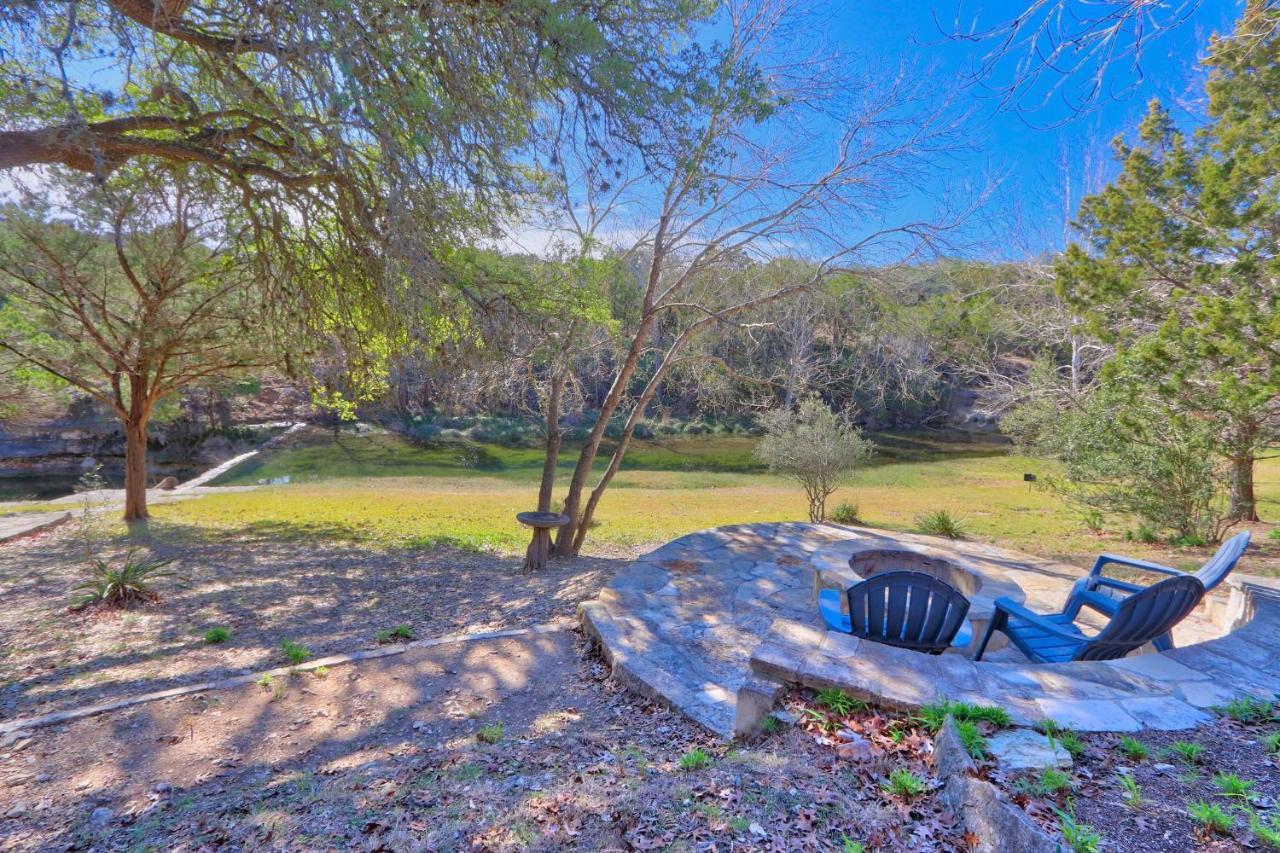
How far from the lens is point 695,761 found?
2.48 metres

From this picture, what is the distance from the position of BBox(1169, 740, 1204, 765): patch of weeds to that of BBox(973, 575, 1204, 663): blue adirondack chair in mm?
1154

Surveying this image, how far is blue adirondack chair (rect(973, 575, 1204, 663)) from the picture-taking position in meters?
3.29

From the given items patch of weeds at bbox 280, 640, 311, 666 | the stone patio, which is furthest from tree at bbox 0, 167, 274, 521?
the stone patio

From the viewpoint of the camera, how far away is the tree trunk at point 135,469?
396 inches

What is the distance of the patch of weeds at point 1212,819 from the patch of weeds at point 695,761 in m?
1.55

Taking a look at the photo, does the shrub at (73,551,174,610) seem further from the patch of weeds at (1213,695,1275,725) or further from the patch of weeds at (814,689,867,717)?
the patch of weeds at (1213,695,1275,725)

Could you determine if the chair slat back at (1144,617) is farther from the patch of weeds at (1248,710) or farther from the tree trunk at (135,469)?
the tree trunk at (135,469)

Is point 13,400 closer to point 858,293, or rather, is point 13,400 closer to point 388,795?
point 388,795

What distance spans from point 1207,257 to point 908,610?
7.71 meters

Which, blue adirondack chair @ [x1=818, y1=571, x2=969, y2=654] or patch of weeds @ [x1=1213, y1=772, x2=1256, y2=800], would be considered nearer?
patch of weeds @ [x1=1213, y1=772, x2=1256, y2=800]

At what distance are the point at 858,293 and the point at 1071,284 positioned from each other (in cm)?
361

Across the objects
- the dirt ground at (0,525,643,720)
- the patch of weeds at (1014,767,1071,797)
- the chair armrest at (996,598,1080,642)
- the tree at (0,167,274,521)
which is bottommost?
the dirt ground at (0,525,643,720)

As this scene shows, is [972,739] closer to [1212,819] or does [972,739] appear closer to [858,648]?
[1212,819]

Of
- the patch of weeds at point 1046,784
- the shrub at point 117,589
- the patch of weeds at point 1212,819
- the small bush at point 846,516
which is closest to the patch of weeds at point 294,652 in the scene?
the shrub at point 117,589
